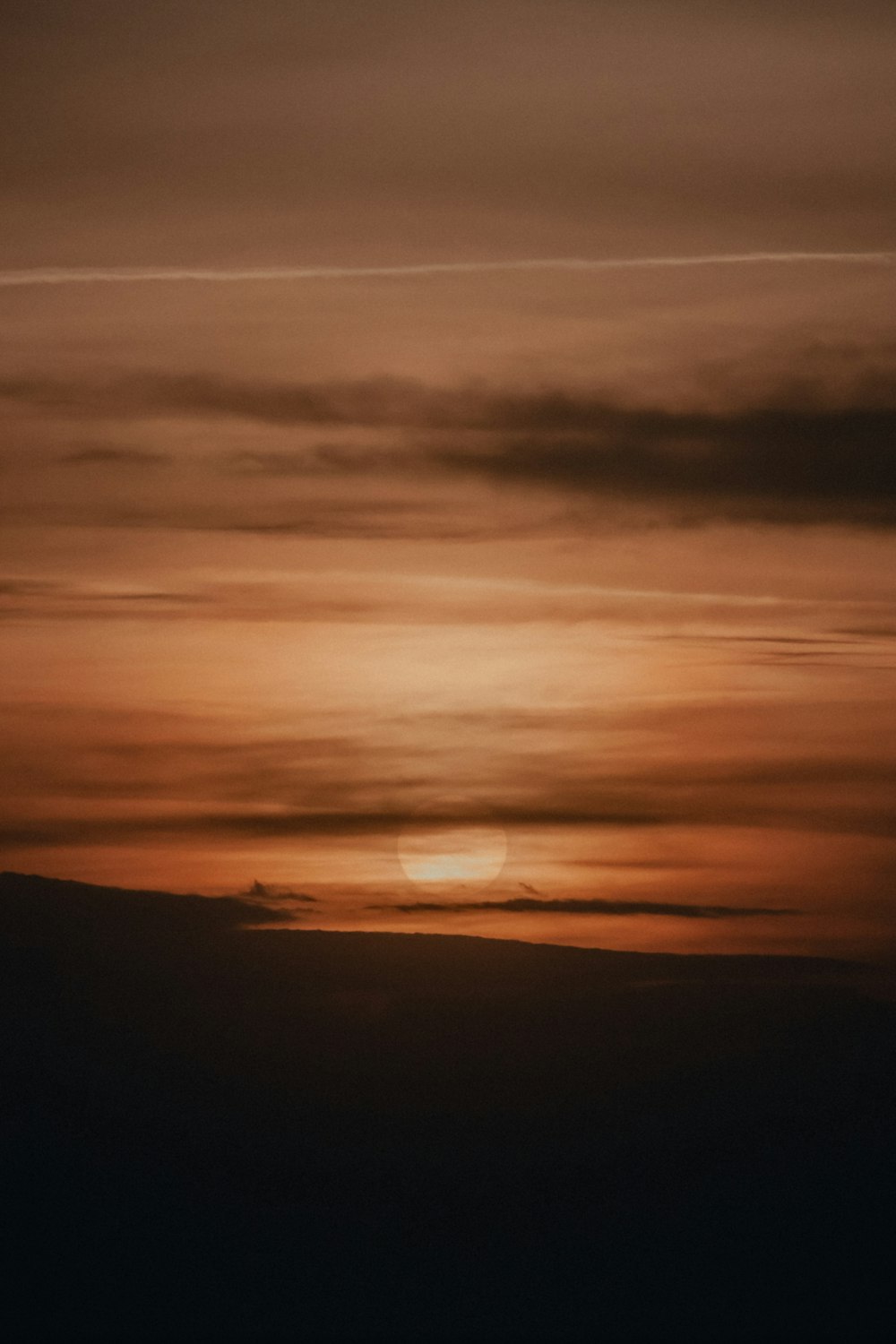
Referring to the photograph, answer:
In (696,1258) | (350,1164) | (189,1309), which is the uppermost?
(350,1164)

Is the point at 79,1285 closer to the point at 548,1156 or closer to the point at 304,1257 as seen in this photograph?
the point at 304,1257

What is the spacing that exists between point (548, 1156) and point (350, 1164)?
68.9 feet

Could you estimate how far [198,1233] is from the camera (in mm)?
162625

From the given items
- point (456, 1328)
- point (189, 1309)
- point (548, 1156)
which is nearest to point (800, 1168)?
point (548, 1156)

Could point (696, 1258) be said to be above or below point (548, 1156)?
below

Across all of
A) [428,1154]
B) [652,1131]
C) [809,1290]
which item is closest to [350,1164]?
[428,1154]

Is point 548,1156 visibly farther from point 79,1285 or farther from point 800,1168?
point 79,1285

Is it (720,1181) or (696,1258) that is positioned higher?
(720,1181)

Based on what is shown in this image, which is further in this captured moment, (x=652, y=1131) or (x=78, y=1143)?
(x=652, y=1131)

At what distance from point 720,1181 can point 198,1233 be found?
5328 centimetres

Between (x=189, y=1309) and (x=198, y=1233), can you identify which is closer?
(x=189, y=1309)

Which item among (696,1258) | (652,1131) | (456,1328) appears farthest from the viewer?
(652,1131)

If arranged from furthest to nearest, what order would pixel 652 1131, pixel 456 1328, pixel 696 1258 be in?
pixel 652 1131, pixel 696 1258, pixel 456 1328

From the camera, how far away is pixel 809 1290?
5999 inches
